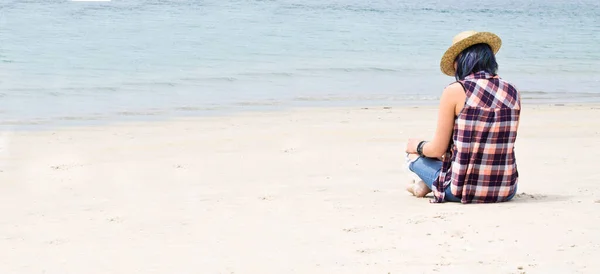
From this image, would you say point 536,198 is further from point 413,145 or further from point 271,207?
point 271,207

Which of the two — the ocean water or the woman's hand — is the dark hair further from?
the ocean water

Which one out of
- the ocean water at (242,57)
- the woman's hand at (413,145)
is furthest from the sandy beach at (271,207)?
the ocean water at (242,57)

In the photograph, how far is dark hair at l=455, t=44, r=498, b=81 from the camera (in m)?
4.87

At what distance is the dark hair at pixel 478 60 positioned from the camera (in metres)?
4.87

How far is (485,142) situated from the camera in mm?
4879

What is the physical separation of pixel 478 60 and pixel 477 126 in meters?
0.38

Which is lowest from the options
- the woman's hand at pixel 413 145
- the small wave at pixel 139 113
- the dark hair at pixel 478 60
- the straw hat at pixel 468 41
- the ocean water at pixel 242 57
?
the ocean water at pixel 242 57

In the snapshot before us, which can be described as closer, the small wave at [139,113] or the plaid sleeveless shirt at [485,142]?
the plaid sleeveless shirt at [485,142]

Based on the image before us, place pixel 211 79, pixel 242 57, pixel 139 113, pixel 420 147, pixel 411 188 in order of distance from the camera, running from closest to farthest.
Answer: pixel 420 147 → pixel 411 188 → pixel 139 113 → pixel 211 79 → pixel 242 57

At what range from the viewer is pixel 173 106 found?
10.8 m

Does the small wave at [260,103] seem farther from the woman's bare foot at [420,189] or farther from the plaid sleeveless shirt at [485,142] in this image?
the plaid sleeveless shirt at [485,142]

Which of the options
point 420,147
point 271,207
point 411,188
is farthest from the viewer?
point 411,188

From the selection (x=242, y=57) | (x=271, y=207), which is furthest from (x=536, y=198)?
(x=242, y=57)

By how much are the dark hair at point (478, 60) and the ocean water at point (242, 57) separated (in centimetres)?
575
